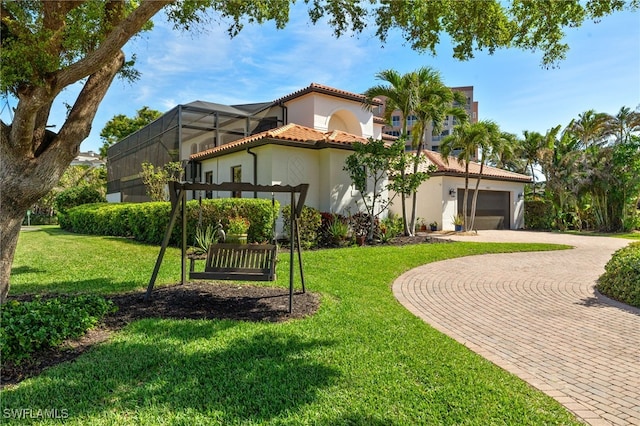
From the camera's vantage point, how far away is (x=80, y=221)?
20.1 metres

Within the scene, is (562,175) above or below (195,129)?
below

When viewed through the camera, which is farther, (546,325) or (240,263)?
(240,263)

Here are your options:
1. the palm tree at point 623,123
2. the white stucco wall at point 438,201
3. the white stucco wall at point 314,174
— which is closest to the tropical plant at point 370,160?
the white stucco wall at point 314,174

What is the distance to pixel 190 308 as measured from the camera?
5582 mm

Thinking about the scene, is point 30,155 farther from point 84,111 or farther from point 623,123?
point 623,123

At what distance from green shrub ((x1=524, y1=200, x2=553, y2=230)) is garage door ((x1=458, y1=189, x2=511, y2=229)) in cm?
231

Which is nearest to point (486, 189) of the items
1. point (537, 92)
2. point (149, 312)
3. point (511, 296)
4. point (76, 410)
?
point (537, 92)

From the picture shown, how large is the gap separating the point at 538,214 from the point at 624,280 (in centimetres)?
2131

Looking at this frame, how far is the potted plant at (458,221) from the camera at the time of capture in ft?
70.5

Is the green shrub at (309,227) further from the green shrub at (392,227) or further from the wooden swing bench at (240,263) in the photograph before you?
the wooden swing bench at (240,263)

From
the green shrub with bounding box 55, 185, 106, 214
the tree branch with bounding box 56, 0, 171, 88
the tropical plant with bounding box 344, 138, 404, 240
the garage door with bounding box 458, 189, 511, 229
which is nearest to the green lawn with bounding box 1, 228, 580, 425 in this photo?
the tree branch with bounding box 56, 0, 171, 88

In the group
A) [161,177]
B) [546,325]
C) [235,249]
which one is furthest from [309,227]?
[161,177]

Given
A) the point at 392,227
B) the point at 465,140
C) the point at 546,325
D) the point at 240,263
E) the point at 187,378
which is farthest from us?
the point at 465,140

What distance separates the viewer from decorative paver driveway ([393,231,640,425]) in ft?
11.6
